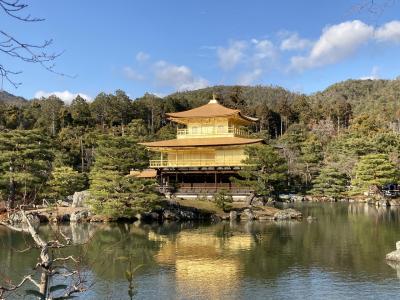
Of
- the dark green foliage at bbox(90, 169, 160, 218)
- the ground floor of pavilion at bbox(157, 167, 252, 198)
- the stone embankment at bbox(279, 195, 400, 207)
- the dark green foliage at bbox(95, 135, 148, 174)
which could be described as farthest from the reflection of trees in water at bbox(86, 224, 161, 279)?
the stone embankment at bbox(279, 195, 400, 207)

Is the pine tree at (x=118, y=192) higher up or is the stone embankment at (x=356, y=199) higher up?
the pine tree at (x=118, y=192)

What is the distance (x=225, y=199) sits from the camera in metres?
28.5

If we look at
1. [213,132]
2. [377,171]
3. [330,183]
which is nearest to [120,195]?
[213,132]

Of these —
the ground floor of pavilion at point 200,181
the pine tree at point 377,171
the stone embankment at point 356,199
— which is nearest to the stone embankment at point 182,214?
the ground floor of pavilion at point 200,181

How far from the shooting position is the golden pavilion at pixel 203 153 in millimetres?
32156

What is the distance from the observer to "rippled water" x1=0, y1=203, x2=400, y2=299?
41.0 ft

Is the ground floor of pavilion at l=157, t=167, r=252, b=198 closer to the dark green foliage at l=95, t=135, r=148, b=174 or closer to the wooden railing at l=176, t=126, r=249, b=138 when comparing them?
the wooden railing at l=176, t=126, r=249, b=138

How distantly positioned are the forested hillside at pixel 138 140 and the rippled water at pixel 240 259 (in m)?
3.67

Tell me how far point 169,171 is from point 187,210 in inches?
215

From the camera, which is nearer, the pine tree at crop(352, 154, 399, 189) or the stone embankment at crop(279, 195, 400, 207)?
the stone embankment at crop(279, 195, 400, 207)

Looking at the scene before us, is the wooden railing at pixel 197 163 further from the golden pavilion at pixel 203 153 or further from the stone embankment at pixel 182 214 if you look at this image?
the stone embankment at pixel 182 214

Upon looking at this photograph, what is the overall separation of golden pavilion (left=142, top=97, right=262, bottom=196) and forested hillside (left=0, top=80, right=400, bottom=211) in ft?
7.19

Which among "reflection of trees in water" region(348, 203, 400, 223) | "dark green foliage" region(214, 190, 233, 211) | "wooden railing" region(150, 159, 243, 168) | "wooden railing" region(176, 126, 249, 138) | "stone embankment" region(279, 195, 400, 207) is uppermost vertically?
"wooden railing" region(176, 126, 249, 138)

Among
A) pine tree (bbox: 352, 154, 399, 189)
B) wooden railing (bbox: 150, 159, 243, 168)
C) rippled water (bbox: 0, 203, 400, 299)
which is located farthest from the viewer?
pine tree (bbox: 352, 154, 399, 189)
